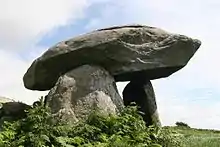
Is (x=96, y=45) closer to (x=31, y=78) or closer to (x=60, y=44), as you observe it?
(x=60, y=44)

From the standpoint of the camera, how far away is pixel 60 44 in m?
14.9

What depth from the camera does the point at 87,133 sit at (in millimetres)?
11188

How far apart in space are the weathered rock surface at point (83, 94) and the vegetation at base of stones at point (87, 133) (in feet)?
3.45

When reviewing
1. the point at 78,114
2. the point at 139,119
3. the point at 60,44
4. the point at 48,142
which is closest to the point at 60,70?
the point at 60,44

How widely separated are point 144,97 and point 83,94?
2.47 m

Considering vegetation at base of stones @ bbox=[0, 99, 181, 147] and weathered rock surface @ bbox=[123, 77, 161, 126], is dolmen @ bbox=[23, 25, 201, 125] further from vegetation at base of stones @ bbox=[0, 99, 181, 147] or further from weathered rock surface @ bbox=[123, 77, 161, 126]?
vegetation at base of stones @ bbox=[0, 99, 181, 147]

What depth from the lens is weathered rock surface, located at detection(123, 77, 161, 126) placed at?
1573 centimetres

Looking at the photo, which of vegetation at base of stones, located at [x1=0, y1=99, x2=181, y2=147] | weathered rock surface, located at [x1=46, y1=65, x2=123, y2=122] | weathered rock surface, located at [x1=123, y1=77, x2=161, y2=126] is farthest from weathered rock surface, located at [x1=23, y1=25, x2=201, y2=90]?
vegetation at base of stones, located at [x1=0, y1=99, x2=181, y2=147]

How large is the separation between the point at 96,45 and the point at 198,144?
3956 mm

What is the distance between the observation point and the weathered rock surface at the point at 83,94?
45.1ft

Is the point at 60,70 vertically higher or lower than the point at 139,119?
higher

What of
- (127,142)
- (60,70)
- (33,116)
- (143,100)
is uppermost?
(60,70)

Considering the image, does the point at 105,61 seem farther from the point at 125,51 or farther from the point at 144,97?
the point at 144,97

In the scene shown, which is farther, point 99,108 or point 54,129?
point 99,108
